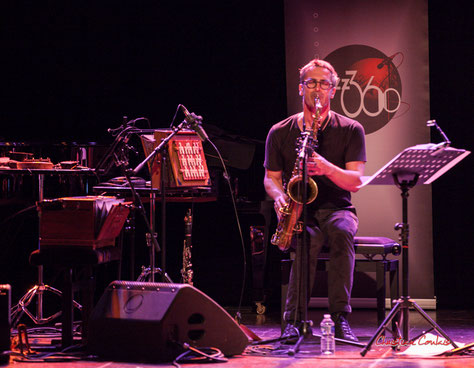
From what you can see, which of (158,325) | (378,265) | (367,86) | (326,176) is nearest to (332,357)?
(378,265)

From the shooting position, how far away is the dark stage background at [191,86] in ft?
20.8

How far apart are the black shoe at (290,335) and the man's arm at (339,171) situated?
98cm

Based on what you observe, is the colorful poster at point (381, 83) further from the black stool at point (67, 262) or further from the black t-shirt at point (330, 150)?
the black stool at point (67, 262)

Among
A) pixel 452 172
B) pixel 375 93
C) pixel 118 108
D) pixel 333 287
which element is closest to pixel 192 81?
pixel 118 108

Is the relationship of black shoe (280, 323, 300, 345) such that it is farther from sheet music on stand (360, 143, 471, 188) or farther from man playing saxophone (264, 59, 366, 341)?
sheet music on stand (360, 143, 471, 188)

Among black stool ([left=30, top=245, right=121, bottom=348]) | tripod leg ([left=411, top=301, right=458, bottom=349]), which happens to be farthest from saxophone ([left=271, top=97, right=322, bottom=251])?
black stool ([left=30, top=245, right=121, bottom=348])

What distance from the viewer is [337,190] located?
5031 mm

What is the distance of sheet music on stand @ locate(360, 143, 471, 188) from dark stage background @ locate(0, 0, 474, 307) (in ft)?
5.91

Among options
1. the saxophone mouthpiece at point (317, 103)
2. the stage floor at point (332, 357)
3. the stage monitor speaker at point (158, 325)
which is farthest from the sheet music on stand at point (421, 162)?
→ the stage monitor speaker at point (158, 325)

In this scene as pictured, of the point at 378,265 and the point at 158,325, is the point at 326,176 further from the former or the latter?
the point at 158,325

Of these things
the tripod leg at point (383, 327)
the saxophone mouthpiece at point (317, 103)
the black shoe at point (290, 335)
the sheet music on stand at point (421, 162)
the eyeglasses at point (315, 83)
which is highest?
the eyeglasses at point (315, 83)

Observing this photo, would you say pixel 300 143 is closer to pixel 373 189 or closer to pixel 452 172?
pixel 373 189

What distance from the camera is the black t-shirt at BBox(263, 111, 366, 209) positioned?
5.02 metres

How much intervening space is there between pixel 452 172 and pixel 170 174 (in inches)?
103
